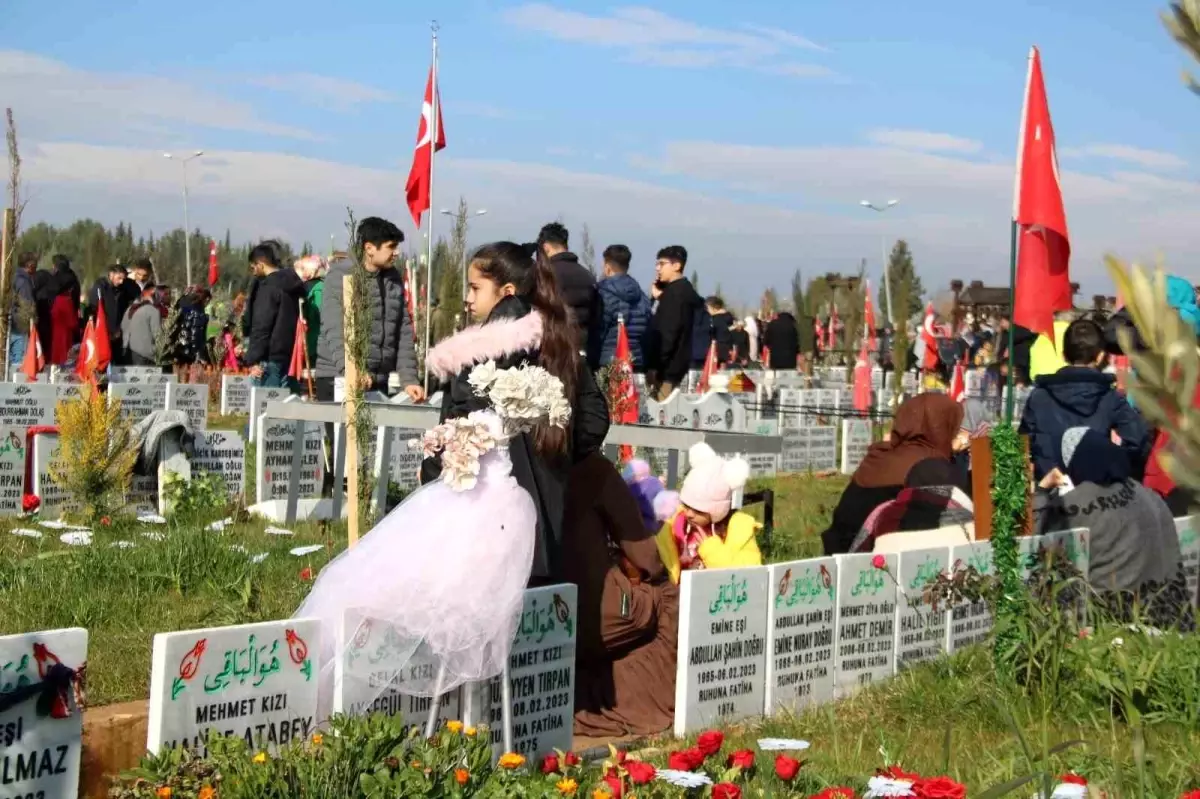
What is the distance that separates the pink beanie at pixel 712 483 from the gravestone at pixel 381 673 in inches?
100

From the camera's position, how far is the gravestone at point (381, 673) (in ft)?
16.9

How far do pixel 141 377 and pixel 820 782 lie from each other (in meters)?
13.9

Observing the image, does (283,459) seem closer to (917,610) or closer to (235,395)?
(917,610)

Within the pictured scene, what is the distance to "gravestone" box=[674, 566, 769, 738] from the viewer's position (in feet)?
21.8

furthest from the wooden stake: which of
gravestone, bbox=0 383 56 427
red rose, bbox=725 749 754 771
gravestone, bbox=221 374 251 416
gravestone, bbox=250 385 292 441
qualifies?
gravestone, bbox=221 374 251 416

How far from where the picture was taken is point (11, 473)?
431 inches

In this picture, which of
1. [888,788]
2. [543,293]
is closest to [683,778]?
[888,788]

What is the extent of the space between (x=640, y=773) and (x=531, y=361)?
219 centimetres

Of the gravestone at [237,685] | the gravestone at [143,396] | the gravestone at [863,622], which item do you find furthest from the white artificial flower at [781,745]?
the gravestone at [143,396]

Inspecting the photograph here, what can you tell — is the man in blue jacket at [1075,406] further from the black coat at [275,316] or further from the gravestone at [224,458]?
the black coat at [275,316]

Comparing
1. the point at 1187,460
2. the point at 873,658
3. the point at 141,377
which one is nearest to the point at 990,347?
the point at 141,377

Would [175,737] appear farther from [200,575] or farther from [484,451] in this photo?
[200,575]

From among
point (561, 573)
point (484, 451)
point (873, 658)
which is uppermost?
point (484, 451)

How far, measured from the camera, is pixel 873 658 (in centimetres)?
782
